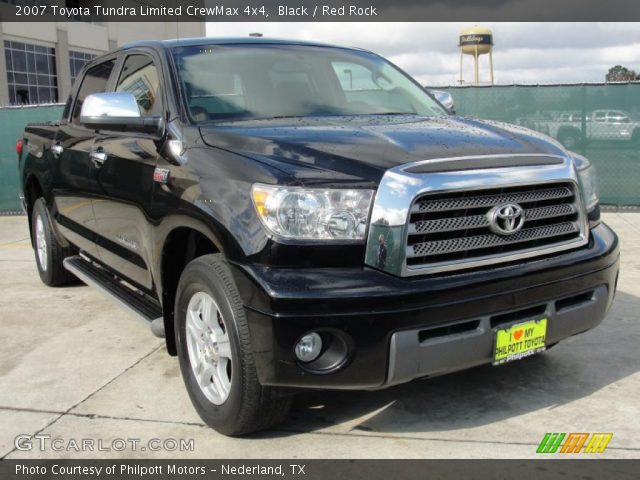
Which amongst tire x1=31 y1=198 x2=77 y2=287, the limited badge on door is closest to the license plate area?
the limited badge on door

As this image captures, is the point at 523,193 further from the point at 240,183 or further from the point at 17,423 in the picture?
the point at 17,423

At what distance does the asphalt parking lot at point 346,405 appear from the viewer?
320 cm

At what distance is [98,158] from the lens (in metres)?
4.46

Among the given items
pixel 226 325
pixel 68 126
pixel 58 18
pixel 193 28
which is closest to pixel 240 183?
pixel 226 325

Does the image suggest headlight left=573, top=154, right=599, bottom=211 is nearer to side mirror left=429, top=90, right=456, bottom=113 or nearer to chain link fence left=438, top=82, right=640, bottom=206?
side mirror left=429, top=90, right=456, bottom=113

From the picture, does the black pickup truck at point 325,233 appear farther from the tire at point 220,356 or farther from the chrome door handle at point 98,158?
the chrome door handle at point 98,158

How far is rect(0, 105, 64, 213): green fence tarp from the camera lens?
1139 centimetres

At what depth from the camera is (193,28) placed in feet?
170

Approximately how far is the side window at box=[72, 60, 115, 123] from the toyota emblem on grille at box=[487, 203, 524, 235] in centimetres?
314

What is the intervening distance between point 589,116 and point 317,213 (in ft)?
27.2

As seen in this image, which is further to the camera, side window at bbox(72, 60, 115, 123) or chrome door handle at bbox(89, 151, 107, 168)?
side window at bbox(72, 60, 115, 123)

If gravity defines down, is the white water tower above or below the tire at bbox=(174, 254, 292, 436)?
above

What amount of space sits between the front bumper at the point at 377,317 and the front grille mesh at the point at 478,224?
0.10 metres

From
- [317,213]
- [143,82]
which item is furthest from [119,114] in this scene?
[317,213]
